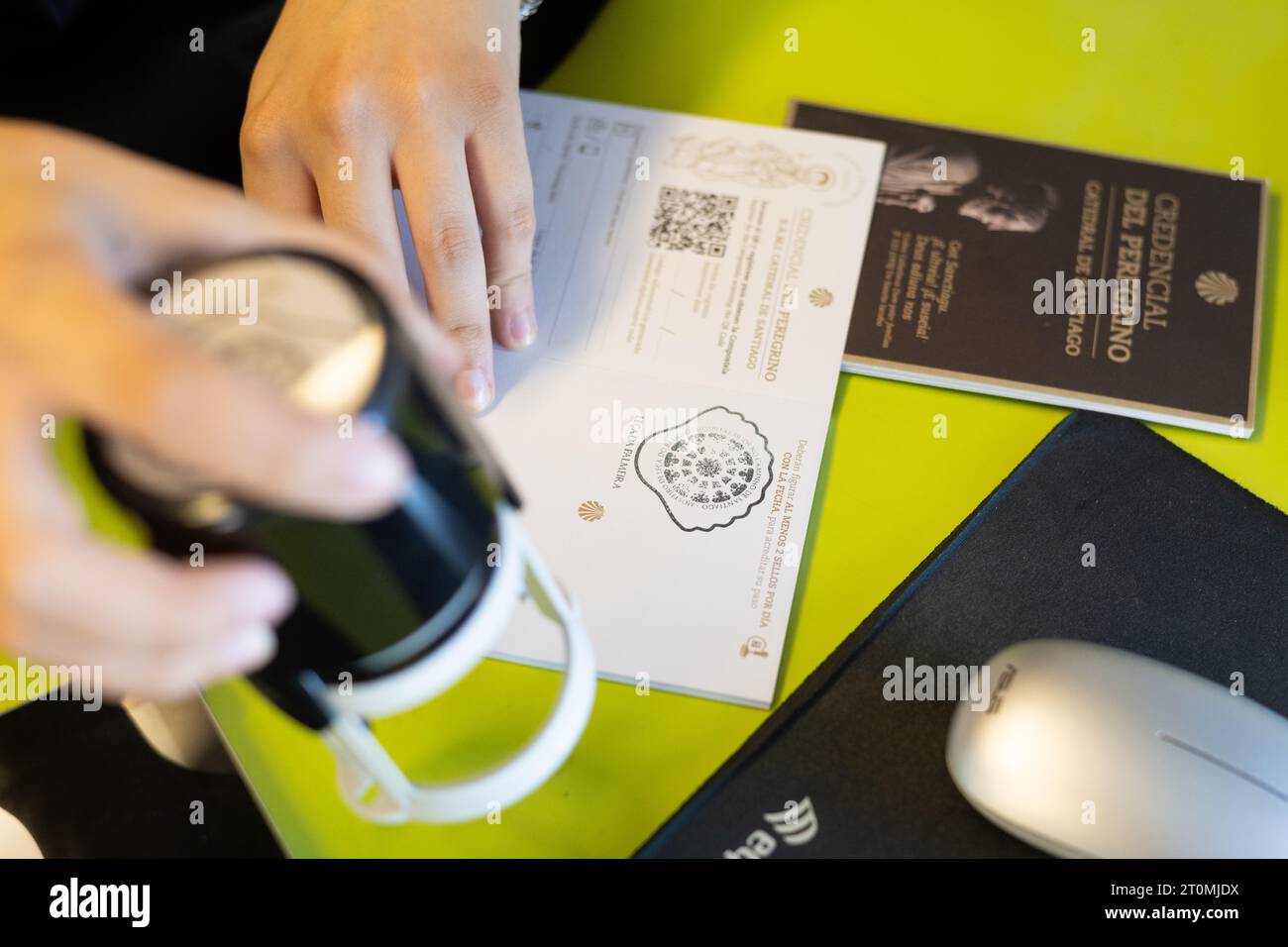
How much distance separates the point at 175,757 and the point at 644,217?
16.6 inches

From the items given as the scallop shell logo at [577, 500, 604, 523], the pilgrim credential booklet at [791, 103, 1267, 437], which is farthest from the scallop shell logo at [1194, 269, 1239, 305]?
the scallop shell logo at [577, 500, 604, 523]

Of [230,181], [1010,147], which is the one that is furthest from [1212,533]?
[230,181]

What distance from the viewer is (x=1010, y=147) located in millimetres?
732

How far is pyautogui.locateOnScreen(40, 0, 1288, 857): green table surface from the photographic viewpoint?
0.53m

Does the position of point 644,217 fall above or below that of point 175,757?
above

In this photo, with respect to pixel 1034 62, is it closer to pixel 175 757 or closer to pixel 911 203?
pixel 911 203

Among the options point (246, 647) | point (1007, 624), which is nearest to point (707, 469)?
point (1007, 624)

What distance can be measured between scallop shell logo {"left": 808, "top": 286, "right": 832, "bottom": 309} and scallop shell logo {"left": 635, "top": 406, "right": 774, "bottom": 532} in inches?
3.8

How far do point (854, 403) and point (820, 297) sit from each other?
3.0 inches

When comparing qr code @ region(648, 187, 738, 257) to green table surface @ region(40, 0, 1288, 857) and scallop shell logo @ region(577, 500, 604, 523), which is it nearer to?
green table surface @ region(40, 0, 1288, 857)

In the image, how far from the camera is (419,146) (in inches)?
23.8

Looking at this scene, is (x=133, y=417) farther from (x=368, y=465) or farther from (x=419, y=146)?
(x=419, y=146)

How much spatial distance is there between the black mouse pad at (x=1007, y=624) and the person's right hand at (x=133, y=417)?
26 centimetres
